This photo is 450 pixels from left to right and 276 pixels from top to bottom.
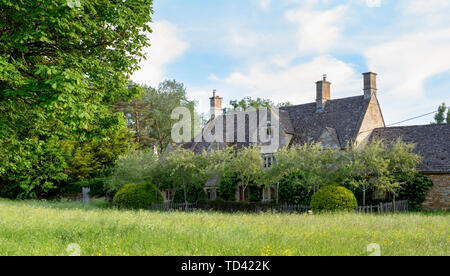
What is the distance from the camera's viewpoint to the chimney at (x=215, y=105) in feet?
153

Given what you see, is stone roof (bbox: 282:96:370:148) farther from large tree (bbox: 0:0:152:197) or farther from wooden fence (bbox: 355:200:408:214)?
large tree (bbox: 0:0:152:197)

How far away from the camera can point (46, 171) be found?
42062 millimetres

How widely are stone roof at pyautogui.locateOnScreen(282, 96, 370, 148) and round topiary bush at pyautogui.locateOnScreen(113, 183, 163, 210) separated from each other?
13581 mm

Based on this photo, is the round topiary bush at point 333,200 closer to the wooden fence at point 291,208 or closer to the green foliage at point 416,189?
the wooden fence at point 291,208

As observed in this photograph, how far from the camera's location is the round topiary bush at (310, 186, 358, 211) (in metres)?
23.8

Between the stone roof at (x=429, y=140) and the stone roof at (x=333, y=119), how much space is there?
220cm

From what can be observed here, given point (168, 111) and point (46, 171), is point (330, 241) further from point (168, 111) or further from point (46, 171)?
point (168, 111)

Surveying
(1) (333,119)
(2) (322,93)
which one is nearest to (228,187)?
(1) (333,119)

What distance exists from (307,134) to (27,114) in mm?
26144

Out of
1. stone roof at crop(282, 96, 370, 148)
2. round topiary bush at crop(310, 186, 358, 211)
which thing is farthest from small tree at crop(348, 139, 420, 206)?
stone roof at crop(282, 96, 370, 148)

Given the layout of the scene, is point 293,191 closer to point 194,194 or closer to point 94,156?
point 194,194

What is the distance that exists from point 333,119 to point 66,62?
27.2 m

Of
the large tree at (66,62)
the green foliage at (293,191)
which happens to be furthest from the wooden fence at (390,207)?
the large tree at (66,62)
